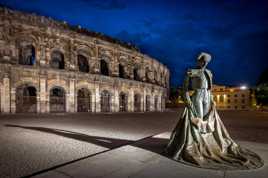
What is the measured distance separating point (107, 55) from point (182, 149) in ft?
69.5

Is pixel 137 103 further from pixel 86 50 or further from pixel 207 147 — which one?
pixel 207 147

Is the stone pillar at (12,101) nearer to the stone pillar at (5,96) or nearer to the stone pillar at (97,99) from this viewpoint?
the stone pillar at (5,96)

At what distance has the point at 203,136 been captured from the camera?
451cm

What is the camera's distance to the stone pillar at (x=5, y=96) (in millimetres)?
17031

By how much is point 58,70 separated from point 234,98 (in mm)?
72452

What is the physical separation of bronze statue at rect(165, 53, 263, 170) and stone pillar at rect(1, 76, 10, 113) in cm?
1688

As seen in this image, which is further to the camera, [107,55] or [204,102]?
[107,55]

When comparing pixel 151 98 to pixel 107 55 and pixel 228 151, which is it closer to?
pixel 107 55

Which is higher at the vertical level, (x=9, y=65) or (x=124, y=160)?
(x=9, y=65)

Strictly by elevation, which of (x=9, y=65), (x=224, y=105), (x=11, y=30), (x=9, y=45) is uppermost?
(x=11, y=30)

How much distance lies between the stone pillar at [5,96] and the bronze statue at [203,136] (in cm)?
1688

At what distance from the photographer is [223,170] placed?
12.4ft

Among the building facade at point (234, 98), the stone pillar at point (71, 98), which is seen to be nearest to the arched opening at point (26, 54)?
the stone pillar at point (71, 98)

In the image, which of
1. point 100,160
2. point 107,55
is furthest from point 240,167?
point 107,55
